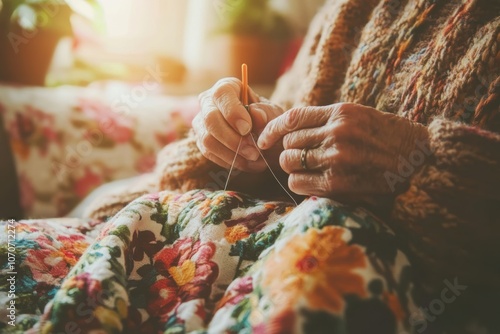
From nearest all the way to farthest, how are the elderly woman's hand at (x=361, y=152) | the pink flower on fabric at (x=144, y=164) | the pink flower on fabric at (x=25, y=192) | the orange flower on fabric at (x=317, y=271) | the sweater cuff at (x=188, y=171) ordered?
the orange flower on fabric at (x=317, y=271), the elderly woman's hand at (x=361, y=152), the sweater cuff at (x=188, y=171), the pink flower on fabric at (x=25, y=192), the pink flower on fabric at (x=144, y=164)

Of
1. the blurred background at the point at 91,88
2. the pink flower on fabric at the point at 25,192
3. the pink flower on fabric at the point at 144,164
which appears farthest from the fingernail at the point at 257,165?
the pink flower on fabric at the point at 25,192

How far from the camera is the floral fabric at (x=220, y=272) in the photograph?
1.30 ft

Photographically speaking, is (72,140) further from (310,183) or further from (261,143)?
(310,183)

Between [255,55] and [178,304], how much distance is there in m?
1.70

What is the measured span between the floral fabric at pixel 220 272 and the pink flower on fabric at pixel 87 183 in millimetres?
715

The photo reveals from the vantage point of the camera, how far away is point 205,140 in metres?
0.72

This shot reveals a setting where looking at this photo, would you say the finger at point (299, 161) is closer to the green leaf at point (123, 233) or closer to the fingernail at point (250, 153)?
the fingernail at point (250, 153)

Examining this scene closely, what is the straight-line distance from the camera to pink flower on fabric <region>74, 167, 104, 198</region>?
135cm

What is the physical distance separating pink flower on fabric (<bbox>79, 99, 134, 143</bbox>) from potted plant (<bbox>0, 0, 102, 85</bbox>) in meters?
0.28

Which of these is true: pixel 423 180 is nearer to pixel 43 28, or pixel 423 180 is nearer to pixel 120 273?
pixel 120 273

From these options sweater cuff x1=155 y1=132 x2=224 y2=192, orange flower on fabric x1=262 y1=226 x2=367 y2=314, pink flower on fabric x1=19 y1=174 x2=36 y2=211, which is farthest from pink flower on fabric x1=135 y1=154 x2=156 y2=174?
orange flower on fabric x1=262 y1=226 x2=367 y2=314

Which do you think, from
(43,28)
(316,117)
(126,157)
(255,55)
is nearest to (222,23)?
(255,55)

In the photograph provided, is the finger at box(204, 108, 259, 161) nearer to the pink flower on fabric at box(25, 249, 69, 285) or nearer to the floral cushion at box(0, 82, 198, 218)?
the pink flower on fabric at box(25, 249, 69, 285)

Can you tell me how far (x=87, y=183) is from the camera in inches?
53.4
